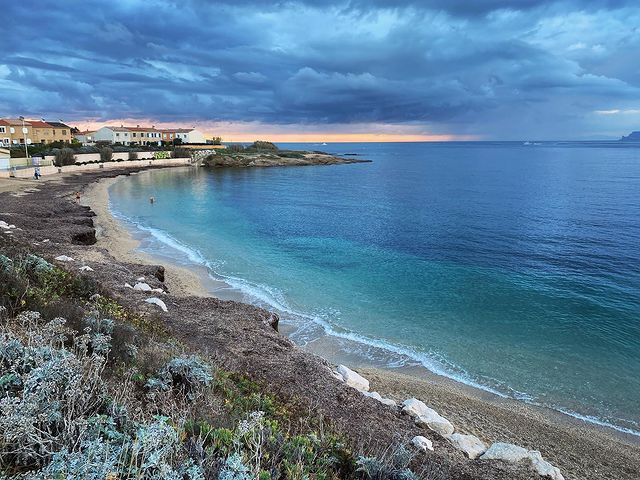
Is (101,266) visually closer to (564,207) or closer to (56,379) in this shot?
(56,379)

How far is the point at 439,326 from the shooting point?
18.7 metres

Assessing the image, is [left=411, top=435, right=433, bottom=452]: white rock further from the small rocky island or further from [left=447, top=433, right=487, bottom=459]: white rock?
the small rocky island

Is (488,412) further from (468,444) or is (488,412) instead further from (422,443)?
(422,443)

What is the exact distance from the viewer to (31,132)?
116 m

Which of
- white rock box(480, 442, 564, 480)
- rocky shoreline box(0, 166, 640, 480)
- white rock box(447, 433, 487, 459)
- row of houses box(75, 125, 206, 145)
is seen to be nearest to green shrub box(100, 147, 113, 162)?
row of houses box(75, 125, 206, 145)

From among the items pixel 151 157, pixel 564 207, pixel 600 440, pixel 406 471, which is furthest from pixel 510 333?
pixel 151 157

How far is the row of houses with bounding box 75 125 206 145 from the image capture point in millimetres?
147375

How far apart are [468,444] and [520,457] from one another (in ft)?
3.61

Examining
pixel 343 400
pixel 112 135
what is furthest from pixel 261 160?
pixel 343 400

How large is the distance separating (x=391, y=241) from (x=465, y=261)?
25.7ft

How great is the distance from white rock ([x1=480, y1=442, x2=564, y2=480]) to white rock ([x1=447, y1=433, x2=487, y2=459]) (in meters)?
0.21

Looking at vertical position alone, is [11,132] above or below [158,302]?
above

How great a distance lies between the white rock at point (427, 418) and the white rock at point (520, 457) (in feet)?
3.91

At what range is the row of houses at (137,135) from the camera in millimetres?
147375
